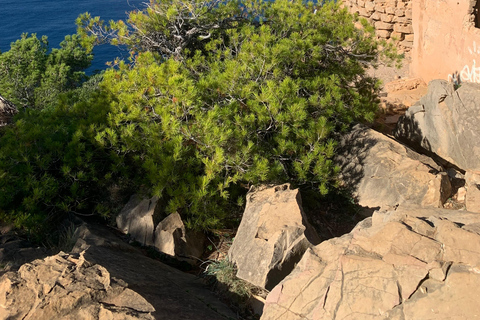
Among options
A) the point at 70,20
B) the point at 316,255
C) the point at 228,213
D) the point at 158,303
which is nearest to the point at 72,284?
the point at 158,303

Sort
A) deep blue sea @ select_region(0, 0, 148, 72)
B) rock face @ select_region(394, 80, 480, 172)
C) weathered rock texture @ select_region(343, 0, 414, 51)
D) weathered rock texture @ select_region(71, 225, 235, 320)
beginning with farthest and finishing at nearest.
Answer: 1. deep blue sea @ select_region(0, 0, 148, 72)
2. weathered rock texture @ select_region(343, 0, 414, 51)
3. rock face @ select_region(394, 80, 480, 172)
4. weathered rock texture @ select_region(71, 225, 235, 320)

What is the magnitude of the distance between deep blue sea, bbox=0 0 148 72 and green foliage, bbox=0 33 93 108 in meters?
11.3

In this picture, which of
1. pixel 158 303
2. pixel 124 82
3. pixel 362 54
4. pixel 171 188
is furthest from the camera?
pixel 362 54

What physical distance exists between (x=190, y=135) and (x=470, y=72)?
6673 millimetres

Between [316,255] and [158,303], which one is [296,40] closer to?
[316,255]

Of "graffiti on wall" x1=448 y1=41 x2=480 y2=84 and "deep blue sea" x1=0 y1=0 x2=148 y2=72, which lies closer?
"graffiti on wall" x1=448 y1=41 x2=480 y2=84

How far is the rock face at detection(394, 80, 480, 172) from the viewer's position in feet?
24.1

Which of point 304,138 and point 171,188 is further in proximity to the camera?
point 304,138

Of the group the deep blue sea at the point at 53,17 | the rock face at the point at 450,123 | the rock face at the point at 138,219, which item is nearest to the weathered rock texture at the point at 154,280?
the rock face at the point at 138,219

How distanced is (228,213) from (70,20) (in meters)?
32.3

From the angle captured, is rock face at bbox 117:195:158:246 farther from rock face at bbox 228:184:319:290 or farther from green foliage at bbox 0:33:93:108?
green foliage at bbox 0:33:93:108

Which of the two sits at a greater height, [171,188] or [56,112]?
[56,112]

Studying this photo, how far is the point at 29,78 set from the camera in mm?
14188

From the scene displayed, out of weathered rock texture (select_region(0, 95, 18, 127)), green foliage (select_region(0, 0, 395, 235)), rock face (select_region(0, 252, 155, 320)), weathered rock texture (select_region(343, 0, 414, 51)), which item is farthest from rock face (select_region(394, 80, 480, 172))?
weathered rock texture (select_region(0, 95, 18, 127))
